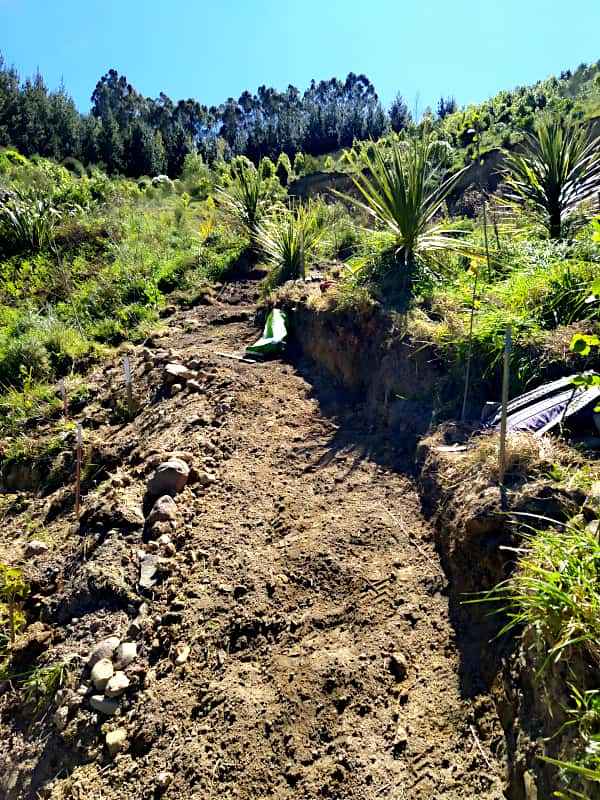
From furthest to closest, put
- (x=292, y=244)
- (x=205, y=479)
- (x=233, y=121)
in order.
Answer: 1. (x=233, y=121)
2. (x=292, y=244)
3. (x=205, y=479)

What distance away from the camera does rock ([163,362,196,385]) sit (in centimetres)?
420

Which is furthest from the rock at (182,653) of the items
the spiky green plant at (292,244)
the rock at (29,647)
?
the spiky green plant at (292,244)

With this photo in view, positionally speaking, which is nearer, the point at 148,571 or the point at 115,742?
the point at 115,742

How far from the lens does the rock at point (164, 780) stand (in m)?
1.78

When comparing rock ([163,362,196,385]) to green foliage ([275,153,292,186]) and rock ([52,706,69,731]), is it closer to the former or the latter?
rock ([52,706,69,731])

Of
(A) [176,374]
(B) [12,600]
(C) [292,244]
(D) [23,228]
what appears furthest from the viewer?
(D) [23,228]

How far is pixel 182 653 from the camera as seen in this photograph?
2184mm

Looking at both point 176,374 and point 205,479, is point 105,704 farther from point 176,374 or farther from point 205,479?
point 176,374

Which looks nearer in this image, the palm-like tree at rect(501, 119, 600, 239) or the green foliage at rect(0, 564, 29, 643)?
the green foliage at rect(0, 564, 29, 643)

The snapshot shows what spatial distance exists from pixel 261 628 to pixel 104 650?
2.19 ft

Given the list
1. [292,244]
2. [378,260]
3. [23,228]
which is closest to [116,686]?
[378,260]

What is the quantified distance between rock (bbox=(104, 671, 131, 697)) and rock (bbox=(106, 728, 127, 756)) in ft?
0.47

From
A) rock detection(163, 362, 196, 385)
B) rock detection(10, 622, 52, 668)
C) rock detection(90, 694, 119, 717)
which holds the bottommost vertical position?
rock detection(90, 694, 119, 717)

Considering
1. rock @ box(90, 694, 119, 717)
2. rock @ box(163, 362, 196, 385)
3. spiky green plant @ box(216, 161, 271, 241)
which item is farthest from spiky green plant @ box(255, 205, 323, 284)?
rock @ box(90, 694, 119, 717)
